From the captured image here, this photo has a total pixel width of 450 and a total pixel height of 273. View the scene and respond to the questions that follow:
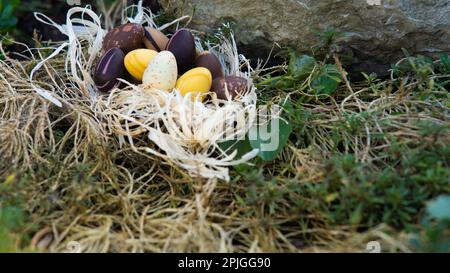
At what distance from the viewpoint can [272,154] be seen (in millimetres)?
1614

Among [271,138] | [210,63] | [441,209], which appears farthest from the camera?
[210,63]

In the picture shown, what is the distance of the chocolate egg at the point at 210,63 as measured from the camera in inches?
74.0

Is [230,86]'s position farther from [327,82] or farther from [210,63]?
[327,82]

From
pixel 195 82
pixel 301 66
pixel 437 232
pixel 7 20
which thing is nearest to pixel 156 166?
pixel 195 82

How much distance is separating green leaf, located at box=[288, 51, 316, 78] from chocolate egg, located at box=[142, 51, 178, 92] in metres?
0.39

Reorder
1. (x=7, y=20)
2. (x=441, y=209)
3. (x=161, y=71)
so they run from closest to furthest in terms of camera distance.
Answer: (x=441, y=209) < (x=161, y=71) < (x=7, y=20)

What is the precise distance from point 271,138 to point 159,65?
1.35 feet

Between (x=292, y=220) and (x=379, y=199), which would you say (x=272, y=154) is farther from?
(x=379, y=199)

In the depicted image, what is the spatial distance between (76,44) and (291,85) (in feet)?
2.38

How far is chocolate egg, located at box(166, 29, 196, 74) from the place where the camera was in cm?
185

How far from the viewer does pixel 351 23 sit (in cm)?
197

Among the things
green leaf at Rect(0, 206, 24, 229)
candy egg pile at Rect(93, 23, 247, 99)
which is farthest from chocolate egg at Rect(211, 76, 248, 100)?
green leaf at Rect(0, 206, 24, 229)

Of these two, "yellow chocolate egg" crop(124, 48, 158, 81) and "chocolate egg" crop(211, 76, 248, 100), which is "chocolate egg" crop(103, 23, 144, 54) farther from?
"chocolate egg" crop(211, 76, 248, 100)
